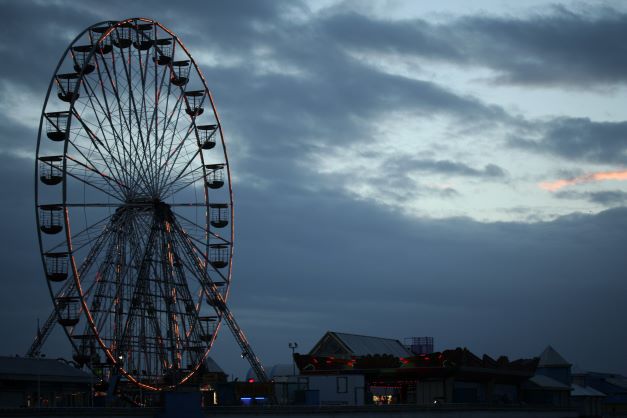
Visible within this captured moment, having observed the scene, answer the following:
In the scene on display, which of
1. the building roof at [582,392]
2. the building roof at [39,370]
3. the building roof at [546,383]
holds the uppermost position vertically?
the building roof at [39,370]

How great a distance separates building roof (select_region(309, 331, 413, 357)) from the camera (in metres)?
88.0

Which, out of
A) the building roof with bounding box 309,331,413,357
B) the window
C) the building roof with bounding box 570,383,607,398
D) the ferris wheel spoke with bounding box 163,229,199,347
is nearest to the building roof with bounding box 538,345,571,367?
the building roof with bounding box 570,383,607,398

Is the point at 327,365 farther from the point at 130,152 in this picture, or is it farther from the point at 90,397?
the point at 130,152

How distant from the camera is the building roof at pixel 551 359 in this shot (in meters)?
111

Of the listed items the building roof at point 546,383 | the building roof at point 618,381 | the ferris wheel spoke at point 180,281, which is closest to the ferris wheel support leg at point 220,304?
the ferris wheel spoke at point 180,281

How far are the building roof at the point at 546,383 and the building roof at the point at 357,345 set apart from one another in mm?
15091

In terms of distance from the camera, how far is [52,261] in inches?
2201

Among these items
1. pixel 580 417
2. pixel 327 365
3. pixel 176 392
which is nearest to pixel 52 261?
pixel 176 392

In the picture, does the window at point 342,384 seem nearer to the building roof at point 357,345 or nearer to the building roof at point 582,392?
the building roof at point 357,345

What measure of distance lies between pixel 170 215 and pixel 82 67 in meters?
11.3

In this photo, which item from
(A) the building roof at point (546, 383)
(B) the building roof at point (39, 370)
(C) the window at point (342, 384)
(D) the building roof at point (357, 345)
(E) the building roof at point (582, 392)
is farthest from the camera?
(E) the building roof at point (582, 392)

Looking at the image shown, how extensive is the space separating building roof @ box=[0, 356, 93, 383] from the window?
19.9 meters

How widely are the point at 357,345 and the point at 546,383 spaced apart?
24.5m

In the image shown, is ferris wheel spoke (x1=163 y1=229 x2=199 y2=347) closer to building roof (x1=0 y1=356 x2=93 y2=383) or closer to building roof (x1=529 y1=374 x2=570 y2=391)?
building roof (x1=0 y1=356 x2=93 y2=383)
